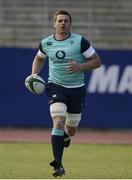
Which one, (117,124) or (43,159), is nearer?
(43,159)

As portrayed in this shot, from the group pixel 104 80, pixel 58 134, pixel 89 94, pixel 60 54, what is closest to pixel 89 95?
pixel 89 94

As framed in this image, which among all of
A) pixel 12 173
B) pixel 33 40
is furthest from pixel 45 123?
pixel 12 173

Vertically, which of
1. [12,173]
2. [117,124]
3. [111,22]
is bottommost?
[117,124]

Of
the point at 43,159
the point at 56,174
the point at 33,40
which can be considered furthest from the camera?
the point at 33,40

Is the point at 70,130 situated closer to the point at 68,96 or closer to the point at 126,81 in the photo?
the point at 68,96

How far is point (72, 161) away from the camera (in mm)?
11547

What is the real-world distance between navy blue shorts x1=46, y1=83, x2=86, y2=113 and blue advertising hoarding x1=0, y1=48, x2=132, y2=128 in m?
8.34

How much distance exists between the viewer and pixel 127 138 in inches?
668

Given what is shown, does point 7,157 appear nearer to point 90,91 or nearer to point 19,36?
point 90,91

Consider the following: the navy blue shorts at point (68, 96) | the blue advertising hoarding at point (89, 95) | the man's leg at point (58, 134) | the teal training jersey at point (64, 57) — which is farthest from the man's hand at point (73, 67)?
the blue advertising hoarding at point (89, 95)

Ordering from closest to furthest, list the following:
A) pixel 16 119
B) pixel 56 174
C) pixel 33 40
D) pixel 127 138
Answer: pixel 56 174 → pixel 127 138 → pixel 16 119 → pixel 33 40

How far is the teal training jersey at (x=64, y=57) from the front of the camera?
30.7ft

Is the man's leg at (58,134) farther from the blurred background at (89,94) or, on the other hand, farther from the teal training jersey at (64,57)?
the blurred background at (89,94)

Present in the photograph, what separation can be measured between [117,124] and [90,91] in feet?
3.54
